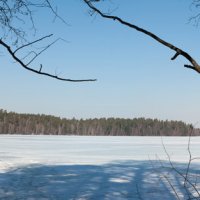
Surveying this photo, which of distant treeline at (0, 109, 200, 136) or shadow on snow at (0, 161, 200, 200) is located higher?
distant treeline at (0, 109, 200, 136)

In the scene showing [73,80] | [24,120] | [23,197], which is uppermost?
[24,120]

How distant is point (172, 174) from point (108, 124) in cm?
8084

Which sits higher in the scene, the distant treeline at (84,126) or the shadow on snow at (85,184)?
the distant treeline at (84,126)

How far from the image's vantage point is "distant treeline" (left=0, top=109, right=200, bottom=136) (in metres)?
81.4

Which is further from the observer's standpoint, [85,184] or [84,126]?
[84,126]

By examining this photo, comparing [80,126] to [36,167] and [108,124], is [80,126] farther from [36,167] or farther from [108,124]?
[36,167]

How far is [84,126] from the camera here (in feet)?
290

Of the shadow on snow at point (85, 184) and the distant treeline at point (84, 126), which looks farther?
the distant treeline at point (84, 126)

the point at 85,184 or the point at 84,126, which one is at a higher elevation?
the point at 84,126

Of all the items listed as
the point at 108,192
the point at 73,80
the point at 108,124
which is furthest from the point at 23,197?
the point at 108,124

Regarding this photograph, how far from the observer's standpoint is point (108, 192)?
759 cm

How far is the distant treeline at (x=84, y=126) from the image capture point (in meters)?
81.4

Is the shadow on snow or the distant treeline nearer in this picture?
the shadow on snow

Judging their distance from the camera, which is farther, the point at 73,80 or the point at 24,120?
the point at 24,120
